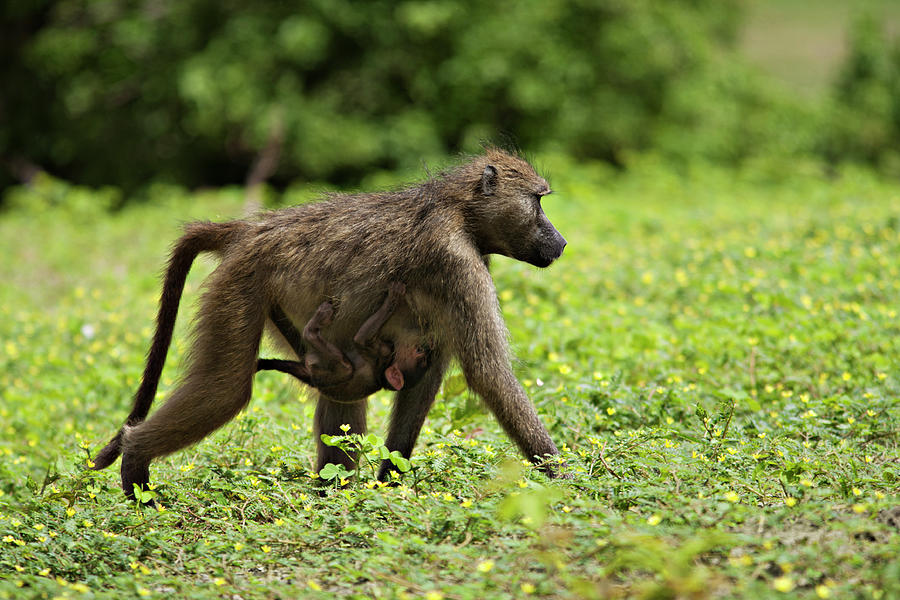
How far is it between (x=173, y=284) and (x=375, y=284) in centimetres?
94

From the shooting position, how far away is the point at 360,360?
155 inches

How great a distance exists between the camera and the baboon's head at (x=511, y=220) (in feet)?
13.2

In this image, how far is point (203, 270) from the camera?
30.0ft

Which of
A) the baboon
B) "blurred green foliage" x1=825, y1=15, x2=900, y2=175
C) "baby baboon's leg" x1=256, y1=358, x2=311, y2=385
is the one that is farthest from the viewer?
"blurred green foliage" x1=825, y1=15, x2=900, y2=175

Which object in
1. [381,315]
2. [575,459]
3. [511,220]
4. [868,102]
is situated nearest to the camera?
[575,459]

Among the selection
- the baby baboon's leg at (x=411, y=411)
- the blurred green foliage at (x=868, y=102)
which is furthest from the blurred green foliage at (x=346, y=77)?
the baby baboon's leg at (x=411, y=411)

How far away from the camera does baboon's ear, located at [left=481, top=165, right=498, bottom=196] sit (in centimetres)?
402

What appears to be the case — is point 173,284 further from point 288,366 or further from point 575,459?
point 575,459

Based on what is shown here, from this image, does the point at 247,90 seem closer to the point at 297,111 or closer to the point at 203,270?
the point at 297,111

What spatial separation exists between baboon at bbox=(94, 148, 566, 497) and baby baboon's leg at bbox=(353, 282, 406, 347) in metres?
0.04

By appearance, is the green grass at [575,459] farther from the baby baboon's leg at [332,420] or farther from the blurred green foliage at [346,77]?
the blurred green foliage at [346,77]

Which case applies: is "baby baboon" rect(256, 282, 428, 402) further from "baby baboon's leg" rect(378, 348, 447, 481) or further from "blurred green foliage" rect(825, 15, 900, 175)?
"blurred green foliage" rect(825, 15, 900, 175)

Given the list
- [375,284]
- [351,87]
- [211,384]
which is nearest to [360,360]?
[375,284]

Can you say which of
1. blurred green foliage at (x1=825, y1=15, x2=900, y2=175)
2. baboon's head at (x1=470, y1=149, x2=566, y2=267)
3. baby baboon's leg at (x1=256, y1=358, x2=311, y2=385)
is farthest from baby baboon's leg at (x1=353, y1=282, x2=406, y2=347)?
blurred green foliage at (x1=825, y1=15, x2=900, y2=175)
